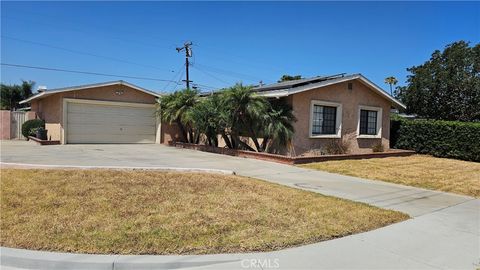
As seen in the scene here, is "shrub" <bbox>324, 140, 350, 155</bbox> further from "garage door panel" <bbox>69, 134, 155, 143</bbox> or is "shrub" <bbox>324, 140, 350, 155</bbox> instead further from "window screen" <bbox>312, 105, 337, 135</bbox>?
"garage door panel" <bbox>69, 134, 155, 143</bbox>

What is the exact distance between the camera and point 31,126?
74.6 ft

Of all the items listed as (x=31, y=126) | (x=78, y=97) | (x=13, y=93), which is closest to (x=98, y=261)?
(x=78, y=97)

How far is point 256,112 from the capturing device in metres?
14.9

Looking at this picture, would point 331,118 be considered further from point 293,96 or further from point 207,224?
point 207,224

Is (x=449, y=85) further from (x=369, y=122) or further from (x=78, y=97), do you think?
(x=78, y=97)

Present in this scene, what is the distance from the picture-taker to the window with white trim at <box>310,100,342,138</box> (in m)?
17.1

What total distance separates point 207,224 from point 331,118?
13.4 metres

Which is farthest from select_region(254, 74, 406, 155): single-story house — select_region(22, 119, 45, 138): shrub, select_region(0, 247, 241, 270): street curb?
select_region(22, 119, 45, 138): shrub

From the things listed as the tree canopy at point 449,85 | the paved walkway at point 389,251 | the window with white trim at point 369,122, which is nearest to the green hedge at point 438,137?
the window with white trim at point 369,122

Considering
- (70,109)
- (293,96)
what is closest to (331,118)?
(293,96)

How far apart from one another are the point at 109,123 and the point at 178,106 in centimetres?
445

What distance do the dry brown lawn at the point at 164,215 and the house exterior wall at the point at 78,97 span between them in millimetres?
11383

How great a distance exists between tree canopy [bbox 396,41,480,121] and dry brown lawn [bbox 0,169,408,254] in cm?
2074

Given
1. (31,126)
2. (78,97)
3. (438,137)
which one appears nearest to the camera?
(438,137)
